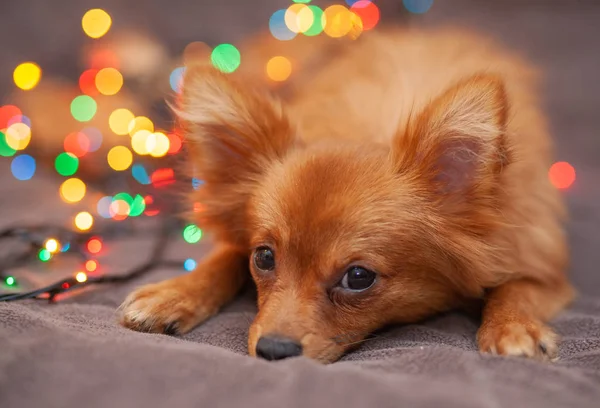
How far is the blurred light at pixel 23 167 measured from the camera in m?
3.19

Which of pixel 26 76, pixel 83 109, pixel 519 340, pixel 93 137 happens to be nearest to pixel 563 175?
pixel 519 340

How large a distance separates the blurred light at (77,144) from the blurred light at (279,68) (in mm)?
1108

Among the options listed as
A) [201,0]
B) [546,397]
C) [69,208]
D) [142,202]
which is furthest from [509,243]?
[201,0]

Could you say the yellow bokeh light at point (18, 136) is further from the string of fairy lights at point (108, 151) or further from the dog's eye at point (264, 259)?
the dog's eye at point (264, 259)

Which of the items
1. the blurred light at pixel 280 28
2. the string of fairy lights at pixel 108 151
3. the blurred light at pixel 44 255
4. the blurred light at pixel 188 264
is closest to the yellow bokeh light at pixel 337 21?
the string of fairy lights at pixel 108 151

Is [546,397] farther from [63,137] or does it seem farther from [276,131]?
[63,137]

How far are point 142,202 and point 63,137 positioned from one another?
94 centimetres

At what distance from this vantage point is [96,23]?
386 centimetres

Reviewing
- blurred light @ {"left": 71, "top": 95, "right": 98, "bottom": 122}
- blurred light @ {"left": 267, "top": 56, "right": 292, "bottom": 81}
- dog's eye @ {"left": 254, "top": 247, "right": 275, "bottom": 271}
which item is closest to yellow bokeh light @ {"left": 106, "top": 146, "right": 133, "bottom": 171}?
blurred light @ {"left": 71, "top": 95, "right": 98, "bottom": 122}

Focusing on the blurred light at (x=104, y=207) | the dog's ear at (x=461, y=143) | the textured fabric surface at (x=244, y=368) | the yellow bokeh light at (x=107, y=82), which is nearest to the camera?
the textured fabric surface at (x=244, y=368)

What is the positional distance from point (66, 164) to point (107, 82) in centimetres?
64

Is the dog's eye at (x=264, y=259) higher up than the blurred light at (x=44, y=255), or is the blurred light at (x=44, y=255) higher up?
the dog's eye at (x=264, y=259)

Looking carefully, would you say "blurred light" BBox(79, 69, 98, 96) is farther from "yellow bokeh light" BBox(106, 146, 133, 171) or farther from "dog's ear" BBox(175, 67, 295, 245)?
"dog's ear" BBox(175, 67, 295, 245)

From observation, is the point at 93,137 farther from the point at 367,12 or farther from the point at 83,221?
the point at 367,12
